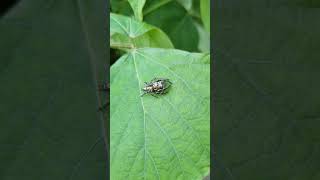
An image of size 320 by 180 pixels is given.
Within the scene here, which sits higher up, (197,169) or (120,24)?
(120,24)
